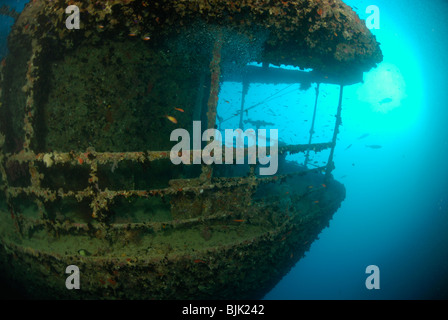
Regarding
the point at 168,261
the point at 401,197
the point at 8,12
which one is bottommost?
the point at 401,197

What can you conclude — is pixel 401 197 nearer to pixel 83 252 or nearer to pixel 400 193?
pixel 400 193

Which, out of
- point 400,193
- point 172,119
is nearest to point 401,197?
point 400,193

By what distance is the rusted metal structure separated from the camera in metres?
2.63

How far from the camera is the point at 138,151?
11.4 ft

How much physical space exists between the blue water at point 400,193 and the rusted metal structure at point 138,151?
4.06 m

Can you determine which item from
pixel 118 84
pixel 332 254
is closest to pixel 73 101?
pixel 118 84

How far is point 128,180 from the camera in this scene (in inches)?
143

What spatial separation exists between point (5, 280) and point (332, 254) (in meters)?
44.8

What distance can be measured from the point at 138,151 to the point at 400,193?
7533cm

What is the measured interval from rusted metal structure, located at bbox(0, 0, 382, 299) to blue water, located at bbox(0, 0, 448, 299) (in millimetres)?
4061

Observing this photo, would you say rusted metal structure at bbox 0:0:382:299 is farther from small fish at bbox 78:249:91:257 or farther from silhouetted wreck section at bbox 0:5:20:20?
silhouetted wreck section at bbox 0:5:20:20

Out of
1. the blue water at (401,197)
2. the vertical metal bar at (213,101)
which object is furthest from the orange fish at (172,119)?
the blue water at (401,197)

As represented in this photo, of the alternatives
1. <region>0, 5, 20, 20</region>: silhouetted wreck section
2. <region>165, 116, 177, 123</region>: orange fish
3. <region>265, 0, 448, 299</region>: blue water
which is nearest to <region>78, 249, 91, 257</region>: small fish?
<region>165, 116, 177, 123</region>: orange fish
